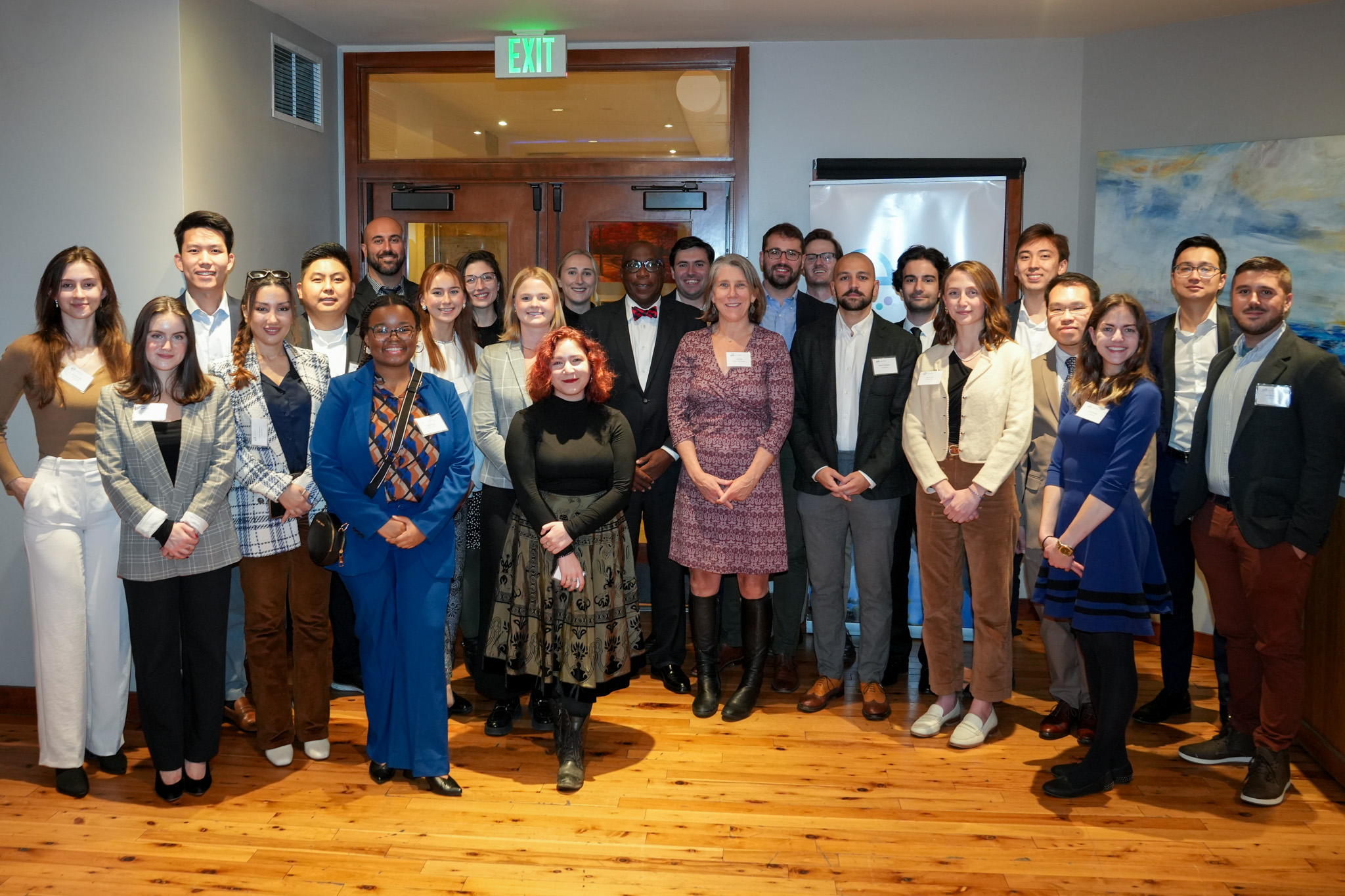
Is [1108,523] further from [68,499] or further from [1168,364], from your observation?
[68,499]

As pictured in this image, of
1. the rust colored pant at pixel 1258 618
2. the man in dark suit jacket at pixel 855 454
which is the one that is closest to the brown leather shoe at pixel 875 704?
the man in dark suit jacket at pixel 855 454

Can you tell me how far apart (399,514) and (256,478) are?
21.2 inches

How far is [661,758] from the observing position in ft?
12.2

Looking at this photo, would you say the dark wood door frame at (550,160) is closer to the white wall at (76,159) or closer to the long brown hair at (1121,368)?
the white wall at (76,159)

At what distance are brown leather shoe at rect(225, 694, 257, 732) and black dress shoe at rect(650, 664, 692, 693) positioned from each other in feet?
5.69

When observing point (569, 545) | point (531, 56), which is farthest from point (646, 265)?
point (531, 56)

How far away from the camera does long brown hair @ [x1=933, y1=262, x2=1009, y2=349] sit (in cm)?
374

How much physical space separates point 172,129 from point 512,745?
10.1 feet

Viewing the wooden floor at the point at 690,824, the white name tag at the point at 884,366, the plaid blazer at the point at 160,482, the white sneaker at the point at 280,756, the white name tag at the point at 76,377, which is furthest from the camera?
the white name tag at the point at 884,366

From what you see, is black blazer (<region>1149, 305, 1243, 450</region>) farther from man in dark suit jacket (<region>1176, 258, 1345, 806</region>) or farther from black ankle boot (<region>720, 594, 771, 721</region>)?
black ankle boot (<region>720, 594, 771, 721</region>)

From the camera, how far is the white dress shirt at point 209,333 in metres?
3.75

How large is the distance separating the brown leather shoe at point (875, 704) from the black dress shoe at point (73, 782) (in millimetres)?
2964

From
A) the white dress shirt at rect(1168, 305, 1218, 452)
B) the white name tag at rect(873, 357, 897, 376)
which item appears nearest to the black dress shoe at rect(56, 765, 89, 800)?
the white name tag at rect(873, 357, 897, 376)

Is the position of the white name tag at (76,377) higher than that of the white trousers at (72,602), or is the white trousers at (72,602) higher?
the white name tag at (76,377)
